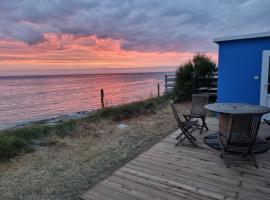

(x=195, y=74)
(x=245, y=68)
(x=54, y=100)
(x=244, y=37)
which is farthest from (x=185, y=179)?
(x=54, y=100)

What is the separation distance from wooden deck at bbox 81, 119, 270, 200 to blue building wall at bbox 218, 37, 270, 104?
255 centimetres

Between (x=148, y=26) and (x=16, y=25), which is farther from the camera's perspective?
(x=148, y=26)

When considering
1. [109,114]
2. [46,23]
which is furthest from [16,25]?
[109,114]

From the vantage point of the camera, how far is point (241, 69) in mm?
5617

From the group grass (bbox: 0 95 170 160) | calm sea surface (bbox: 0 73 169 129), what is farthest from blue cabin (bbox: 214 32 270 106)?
calm sea surface (bbox: 0 73 169 129)

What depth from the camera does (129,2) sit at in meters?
7.44

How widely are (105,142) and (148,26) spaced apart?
9142mm

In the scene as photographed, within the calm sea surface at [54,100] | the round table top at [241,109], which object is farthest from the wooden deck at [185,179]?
the calm sea surface at [54,100]

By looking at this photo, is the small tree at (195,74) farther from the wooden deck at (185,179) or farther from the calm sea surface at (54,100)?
the wooden deck at (185,179)

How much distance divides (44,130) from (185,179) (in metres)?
4.39

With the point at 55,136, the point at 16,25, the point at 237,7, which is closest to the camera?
the point at 55,136

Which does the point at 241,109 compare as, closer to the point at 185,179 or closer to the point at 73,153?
the point at 185,179

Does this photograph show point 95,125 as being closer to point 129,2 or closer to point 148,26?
point 129,2

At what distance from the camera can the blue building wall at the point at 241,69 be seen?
17.5 feet
